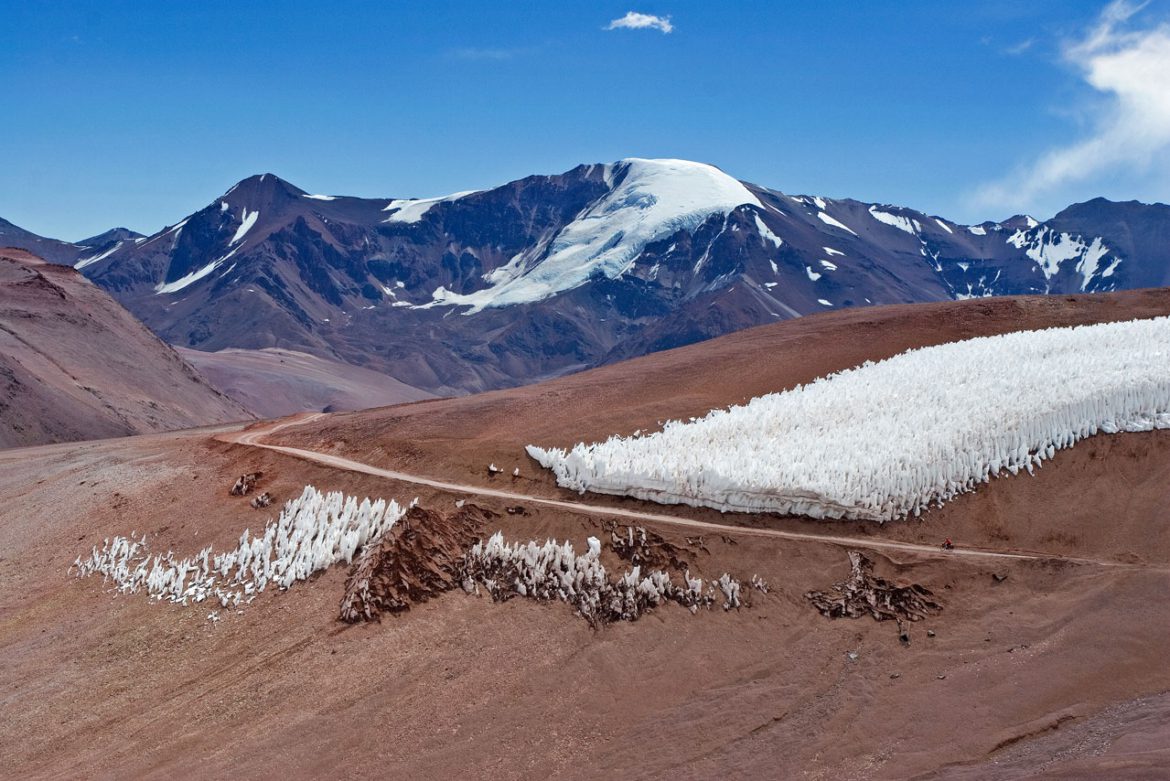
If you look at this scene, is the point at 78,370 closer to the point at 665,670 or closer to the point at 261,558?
the point at 261,558

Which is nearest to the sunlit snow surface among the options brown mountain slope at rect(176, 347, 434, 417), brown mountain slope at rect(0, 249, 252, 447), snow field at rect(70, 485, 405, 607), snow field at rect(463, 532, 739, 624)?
snow field at rect(463, 532, 739, 624)

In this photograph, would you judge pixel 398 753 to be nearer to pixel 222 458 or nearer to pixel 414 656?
pixel 414 656

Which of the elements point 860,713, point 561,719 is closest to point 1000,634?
point 860,713

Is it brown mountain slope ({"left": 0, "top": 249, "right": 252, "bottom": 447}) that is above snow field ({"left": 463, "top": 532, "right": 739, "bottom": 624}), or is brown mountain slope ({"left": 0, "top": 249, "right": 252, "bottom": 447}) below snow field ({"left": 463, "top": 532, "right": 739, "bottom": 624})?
above

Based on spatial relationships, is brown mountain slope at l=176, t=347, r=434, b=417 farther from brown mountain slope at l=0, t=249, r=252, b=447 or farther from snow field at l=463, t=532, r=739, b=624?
snow field at l=463, t=532, r=739, b=624

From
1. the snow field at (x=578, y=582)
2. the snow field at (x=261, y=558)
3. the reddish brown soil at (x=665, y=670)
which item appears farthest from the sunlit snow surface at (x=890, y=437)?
the snow field at (x=261, y=558)

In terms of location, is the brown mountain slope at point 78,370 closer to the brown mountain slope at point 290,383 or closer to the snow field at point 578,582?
the brown mountain slope at point 290,383
